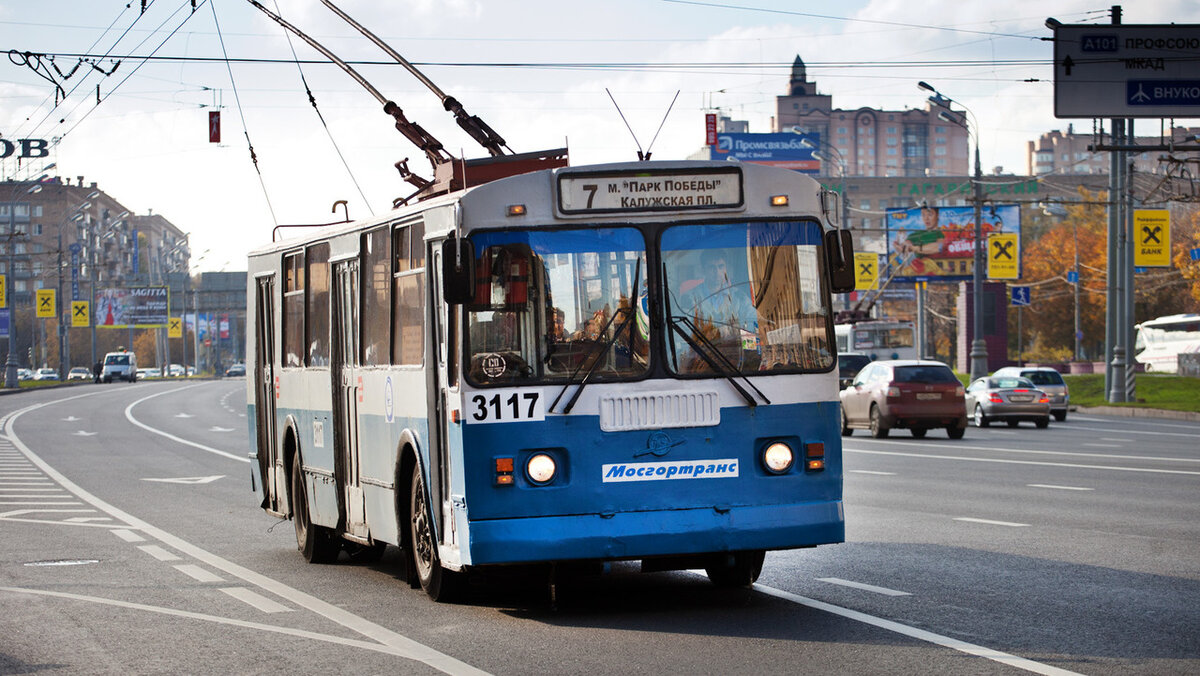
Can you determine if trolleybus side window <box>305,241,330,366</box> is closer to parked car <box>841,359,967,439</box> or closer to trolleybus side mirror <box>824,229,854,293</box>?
trolleybus side mirror <box>824,229,854,293</box>

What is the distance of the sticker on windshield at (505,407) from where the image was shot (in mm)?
9266

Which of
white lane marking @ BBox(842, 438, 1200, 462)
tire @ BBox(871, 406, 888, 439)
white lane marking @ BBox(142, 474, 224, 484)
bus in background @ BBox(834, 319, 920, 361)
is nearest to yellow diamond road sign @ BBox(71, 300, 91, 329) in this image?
bus in background @ BBox(834, 319, 920, 361)

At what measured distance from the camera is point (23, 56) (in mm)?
25625

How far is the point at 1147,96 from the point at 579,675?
30322 millimetres

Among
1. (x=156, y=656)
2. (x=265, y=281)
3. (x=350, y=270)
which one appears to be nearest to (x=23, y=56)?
(x=265, y=281)

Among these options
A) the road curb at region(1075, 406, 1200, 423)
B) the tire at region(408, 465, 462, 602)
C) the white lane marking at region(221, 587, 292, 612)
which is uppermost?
the tire at region(408, 465, 462, 602)

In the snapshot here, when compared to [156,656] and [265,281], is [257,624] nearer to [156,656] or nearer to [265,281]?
[156,656]

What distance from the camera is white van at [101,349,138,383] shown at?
347 ft

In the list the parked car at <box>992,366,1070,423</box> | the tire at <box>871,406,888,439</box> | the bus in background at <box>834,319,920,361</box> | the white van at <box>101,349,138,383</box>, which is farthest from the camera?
the white van at <box>101,349,138,383</box>

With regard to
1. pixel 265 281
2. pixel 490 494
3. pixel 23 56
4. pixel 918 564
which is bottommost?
pixel 918 564

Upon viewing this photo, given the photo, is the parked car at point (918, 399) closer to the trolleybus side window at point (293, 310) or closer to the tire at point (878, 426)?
the tire at point (878, 426)

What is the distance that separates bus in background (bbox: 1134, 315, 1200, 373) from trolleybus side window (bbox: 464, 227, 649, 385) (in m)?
80.4

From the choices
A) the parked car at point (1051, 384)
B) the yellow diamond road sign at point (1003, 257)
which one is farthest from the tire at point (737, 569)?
the yellow diamond road sign at point (1003, 257)

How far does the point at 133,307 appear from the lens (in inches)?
4695
